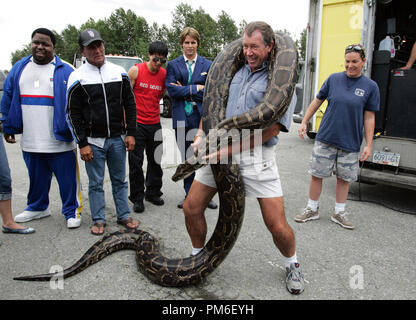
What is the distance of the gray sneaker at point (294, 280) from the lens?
9.85ft

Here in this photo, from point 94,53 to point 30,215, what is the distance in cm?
249

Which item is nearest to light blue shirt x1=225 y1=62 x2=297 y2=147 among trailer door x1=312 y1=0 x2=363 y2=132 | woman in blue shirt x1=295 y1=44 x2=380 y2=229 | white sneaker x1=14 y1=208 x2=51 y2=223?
woman in blue shirt x1=295 y1=44 x2=380 y2=229

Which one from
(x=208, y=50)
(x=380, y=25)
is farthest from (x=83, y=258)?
(x=208, y=50)

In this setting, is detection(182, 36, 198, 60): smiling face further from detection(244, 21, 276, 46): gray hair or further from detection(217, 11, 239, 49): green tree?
detection(217, 11, 239, 49): green tree

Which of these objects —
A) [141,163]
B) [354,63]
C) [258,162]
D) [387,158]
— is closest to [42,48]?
[141,163]

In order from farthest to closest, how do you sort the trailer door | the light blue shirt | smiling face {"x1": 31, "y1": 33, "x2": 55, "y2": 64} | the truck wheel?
the truck wheel
the trailer door
smiling face {"x1": 31, "y1": 33, "x2": 55, "y2": 64}
the light blue shirt

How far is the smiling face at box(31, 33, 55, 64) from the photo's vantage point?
412 cm

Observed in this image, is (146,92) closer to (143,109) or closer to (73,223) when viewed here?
(143,109)

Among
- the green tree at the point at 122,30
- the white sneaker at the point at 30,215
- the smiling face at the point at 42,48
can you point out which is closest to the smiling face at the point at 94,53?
the smiling face at the point at 42,48

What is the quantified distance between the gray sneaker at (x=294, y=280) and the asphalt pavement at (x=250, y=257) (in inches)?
2.6

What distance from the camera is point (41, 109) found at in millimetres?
4316

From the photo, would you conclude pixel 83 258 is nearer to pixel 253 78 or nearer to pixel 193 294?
pixel 193 294

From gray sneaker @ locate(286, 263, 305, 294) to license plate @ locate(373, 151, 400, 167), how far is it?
3.09m

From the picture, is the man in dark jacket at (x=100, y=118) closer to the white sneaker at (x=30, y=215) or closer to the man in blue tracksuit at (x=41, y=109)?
the man in blue tracksuit at (x=41, y=109)
